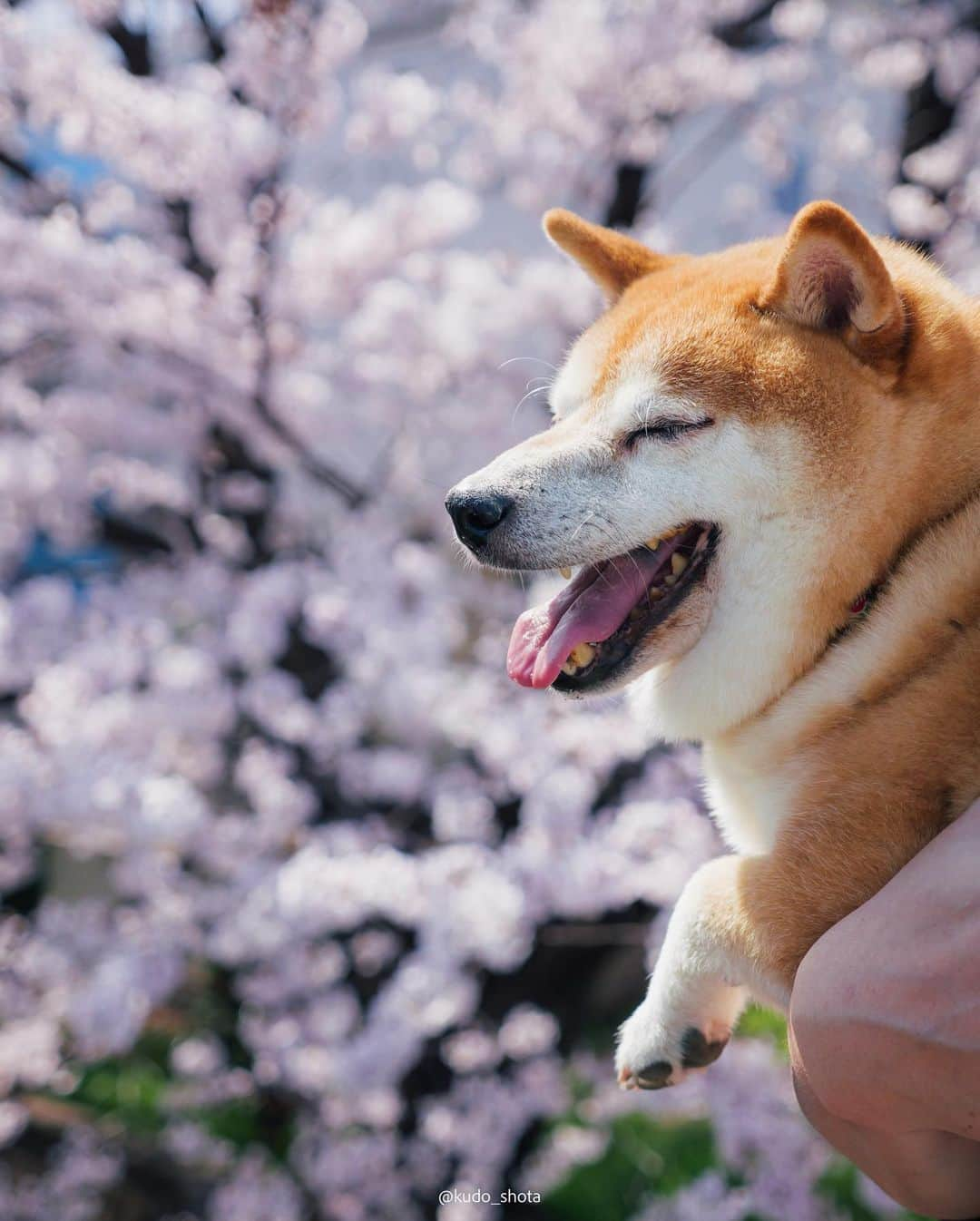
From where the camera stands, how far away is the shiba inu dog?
49.2 inches

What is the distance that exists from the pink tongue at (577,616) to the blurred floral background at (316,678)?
1.71 metres

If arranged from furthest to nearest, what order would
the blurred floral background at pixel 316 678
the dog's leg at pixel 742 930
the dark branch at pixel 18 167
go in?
the dark branch at pixel 18 167, the blurred floral background at pixel 316 678, the dog's leg at pixel 742 930

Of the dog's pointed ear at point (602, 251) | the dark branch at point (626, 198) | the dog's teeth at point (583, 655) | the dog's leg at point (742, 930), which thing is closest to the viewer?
the dog's leg at point (742, 930)

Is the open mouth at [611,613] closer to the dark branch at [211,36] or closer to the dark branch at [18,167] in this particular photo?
the dark branch at [18,167]

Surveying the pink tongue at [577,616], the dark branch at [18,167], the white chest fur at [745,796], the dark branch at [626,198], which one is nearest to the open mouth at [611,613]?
the pink tongue at [577,616]

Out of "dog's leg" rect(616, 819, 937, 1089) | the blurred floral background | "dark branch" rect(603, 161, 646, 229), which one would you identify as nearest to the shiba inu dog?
"dog's leg" rect(616, 819, 937, 1089)

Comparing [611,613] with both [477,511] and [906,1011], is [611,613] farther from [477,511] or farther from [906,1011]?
[906,1011]

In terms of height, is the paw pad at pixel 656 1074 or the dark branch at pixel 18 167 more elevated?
the paw pad at pixel 656 1074

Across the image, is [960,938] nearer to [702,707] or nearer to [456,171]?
[702,707]

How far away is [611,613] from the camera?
1.44 metres

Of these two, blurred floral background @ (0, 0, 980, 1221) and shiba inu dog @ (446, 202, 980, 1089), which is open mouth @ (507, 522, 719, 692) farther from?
blurred floral background @ (0, 0, 980, 1221)

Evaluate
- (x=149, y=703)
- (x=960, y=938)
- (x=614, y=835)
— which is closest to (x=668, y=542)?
(x=960, y=938)

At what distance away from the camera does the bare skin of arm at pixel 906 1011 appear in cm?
104

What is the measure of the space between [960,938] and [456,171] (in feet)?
16.8
